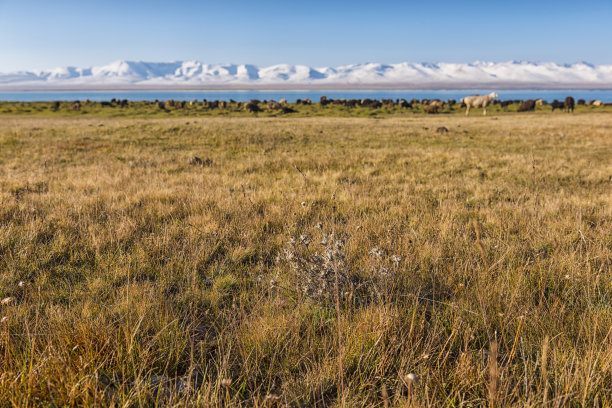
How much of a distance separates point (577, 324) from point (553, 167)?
10349mm

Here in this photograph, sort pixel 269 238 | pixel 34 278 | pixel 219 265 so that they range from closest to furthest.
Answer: pixel 34 278
pixel 219 265
pixel 269 238

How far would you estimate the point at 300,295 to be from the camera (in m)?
2.91

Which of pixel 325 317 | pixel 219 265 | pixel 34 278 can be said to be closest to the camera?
pixel 325 317

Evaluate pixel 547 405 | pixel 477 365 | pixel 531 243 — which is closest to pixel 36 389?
pixel 477 365

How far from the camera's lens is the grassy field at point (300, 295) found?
1.98 meters

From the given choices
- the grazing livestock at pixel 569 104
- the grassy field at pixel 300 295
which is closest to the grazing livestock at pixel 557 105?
the grazing livestock at pixel 569 104

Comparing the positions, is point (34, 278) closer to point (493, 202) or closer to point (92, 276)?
point (92, 276)

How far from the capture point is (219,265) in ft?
12.6

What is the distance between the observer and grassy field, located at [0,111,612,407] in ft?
6.49

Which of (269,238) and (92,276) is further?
(269,238)

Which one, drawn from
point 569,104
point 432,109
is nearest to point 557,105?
point 569,104

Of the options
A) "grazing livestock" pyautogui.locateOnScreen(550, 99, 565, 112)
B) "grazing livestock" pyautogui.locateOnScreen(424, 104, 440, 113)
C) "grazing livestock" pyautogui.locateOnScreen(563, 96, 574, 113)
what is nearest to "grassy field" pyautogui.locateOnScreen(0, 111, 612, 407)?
"grazing livestock" pyautogui.locateOnScreen(424, 104, 440, 113)

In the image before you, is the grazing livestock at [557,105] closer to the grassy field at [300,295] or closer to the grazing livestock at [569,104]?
the grazing livestock at [569,104]

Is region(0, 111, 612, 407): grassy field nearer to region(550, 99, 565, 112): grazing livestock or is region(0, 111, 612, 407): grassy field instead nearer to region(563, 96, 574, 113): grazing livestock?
region(563, 96, 574, 113): grazing livestock
